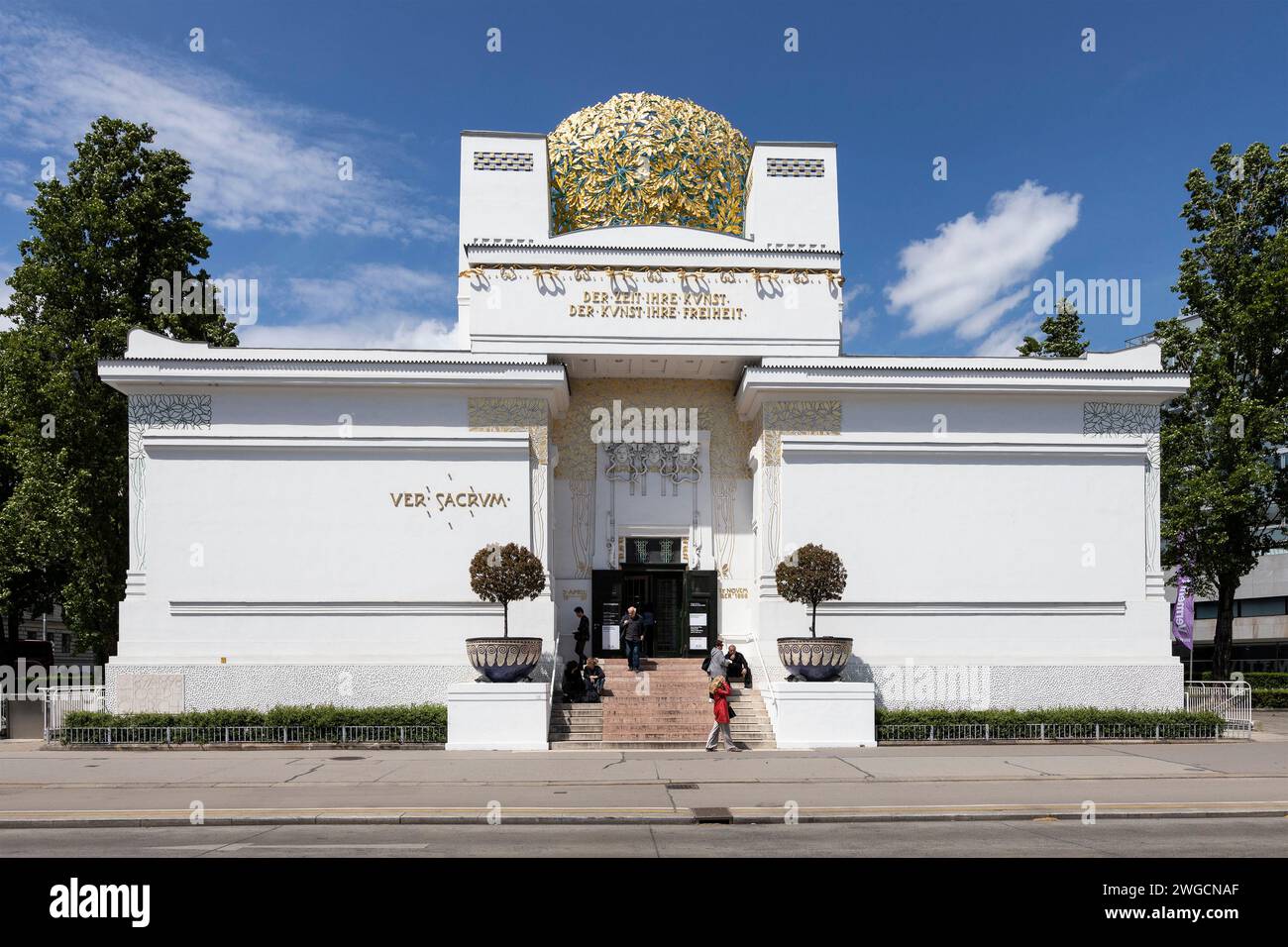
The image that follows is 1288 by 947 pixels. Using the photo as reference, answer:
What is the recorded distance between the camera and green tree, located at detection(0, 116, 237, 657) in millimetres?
27625

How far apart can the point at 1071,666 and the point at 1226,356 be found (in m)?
14.1

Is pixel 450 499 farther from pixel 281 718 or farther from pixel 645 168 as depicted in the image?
pixel 645 168

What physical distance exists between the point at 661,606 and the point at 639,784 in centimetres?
1143

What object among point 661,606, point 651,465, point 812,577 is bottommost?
point 661,606

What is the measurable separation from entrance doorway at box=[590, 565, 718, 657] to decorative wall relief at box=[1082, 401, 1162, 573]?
10.4m

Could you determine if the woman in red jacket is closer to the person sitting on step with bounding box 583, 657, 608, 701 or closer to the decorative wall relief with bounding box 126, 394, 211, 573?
the person sitting on step with bounding box 583, 657, 608, 701

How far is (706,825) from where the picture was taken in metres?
13.1

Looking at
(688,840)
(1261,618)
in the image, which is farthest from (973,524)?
(1261,618)

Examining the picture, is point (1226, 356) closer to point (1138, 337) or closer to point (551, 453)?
point (1138, 337)

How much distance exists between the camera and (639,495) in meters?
28.0

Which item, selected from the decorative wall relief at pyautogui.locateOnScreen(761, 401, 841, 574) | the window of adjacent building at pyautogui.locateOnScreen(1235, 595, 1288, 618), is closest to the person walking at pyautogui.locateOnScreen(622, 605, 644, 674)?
the decorative wall relief at pyautogui.locateOnScreen(761, 401, 841, 574)

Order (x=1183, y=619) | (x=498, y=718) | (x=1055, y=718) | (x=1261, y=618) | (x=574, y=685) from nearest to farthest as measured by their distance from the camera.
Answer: (x=498, y=718) → (x=1055, y=718) → (x=574, y=685) → (x=1183, y=619) → (x=1261, y=618)
